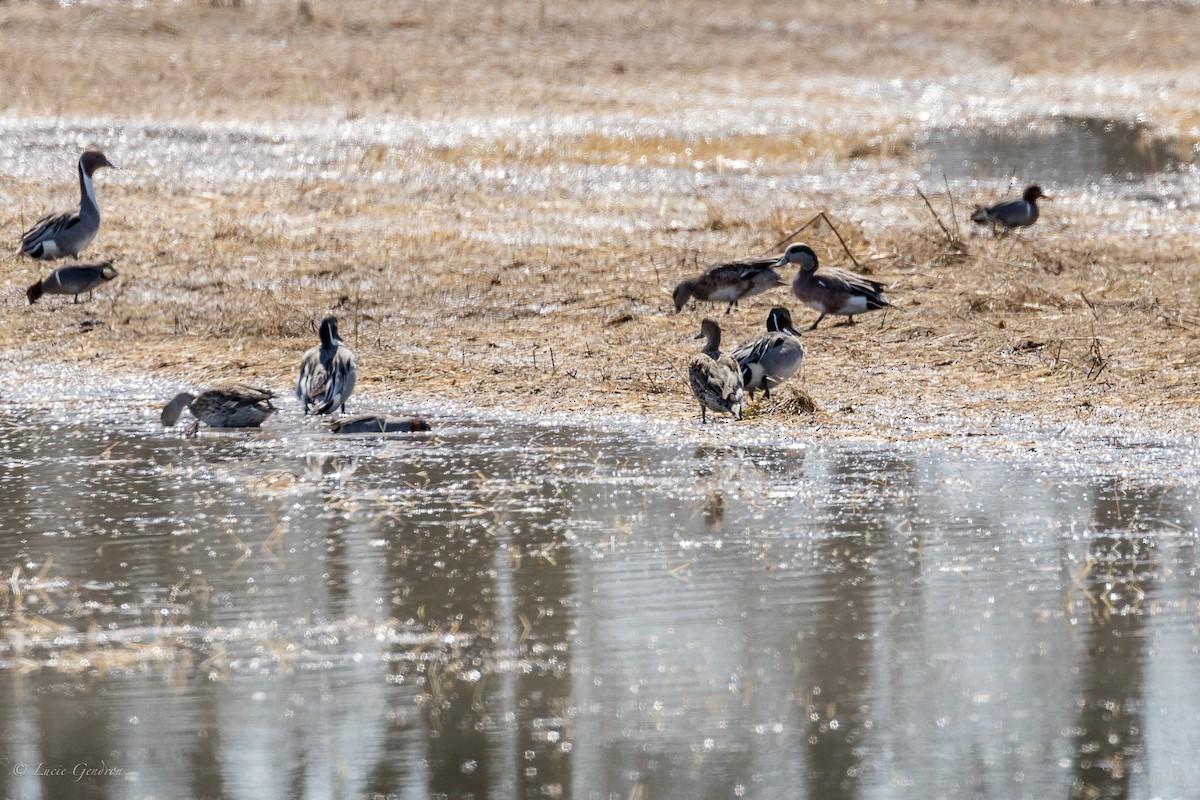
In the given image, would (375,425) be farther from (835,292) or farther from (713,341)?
(835,292)

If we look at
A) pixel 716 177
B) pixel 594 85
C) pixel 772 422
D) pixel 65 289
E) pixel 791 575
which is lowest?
pixel 791 575

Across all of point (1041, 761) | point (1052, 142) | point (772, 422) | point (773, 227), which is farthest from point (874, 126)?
point (1041, 761)

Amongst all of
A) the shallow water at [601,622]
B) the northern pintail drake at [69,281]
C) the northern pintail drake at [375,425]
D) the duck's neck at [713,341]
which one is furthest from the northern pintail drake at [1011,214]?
the northern pintail drake at [375,425]

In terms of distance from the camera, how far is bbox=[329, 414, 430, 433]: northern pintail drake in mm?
9625

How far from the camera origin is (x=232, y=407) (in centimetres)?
985

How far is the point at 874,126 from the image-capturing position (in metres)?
24.5

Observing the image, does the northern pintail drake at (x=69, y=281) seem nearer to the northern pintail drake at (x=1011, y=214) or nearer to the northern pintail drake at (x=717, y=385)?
the northern pintail drake at (x=717, y=385)

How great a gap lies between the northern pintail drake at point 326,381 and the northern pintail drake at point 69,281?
4255mm

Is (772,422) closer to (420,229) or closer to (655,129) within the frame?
(420,229)

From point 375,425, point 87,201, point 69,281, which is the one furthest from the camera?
point 87,201

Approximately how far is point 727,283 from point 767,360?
3.06m

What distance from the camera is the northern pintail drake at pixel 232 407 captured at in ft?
32.2

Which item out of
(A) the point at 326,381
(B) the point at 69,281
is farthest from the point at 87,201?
(A) the point at 326,381

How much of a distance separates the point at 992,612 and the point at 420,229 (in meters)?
11.3
